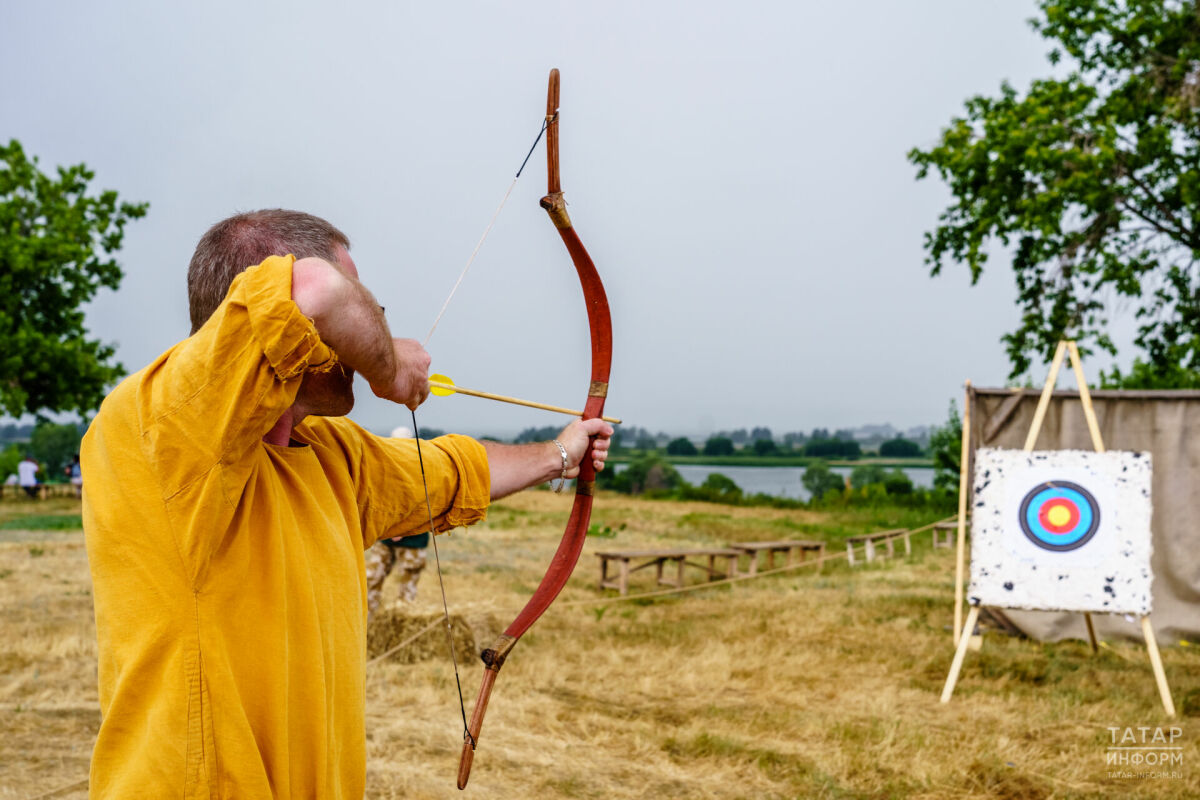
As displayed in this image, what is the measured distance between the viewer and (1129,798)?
3070 millimetres

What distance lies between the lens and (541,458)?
1.79 m

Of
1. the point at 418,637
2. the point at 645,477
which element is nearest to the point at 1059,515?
the point at 418,637

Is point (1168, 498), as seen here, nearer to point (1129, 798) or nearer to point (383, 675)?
point (1129, 798)

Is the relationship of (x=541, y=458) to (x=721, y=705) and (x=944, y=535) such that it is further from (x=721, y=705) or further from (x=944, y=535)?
(x=944, y=535)

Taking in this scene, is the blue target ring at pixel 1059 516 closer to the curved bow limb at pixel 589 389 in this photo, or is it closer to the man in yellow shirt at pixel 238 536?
the curved bow limb at pixel 589 389

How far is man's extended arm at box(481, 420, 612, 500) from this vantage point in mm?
1755

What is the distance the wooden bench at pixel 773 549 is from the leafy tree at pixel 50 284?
1207cm

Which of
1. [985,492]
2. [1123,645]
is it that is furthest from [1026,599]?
[1123,645]

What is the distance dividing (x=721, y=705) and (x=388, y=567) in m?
2.23

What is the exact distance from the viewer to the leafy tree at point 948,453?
18.8m

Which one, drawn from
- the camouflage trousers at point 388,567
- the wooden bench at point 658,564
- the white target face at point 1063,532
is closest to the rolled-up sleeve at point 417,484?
the camouflage trousers at point 388,567

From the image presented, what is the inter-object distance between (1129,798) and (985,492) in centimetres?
202

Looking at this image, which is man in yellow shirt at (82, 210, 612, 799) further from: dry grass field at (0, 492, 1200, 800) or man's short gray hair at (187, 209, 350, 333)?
dry grass field at (0, 492, 1200, 800)

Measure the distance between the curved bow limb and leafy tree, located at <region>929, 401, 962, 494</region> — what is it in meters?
17.2
